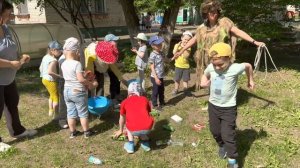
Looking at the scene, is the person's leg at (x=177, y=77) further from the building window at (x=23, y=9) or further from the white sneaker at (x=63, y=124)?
the building window at (x=23, y=9)

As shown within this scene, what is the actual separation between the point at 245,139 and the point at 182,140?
956mm

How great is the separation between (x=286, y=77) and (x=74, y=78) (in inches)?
256

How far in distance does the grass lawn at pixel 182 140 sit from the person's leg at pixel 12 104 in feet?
0.69

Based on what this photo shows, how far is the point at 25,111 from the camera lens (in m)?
7.20

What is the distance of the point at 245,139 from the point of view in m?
5.38

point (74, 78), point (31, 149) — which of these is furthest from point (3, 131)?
point (74, 78)

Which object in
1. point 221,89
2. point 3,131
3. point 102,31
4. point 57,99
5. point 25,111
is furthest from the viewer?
point 102,31

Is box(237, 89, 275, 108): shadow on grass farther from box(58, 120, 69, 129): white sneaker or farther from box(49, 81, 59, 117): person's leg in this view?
box(49, 81, 59, 117): person's leg

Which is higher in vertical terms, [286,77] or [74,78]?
[74,78]

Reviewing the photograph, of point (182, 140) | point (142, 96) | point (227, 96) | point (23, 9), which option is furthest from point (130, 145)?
point (23, 9)

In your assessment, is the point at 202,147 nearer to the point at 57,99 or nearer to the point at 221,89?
the point at 221,89

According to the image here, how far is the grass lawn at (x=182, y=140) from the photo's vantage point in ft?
15.9

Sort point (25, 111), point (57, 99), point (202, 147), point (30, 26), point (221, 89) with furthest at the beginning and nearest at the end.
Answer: point (30, 26), point (25, 111), point (57, 99), point (202, 147), point (221, 89)

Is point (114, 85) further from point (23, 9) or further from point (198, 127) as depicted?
point (23, 9)
